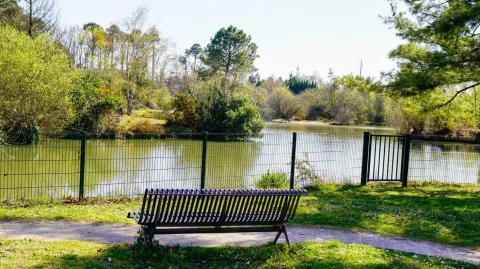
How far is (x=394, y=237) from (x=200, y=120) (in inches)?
1416

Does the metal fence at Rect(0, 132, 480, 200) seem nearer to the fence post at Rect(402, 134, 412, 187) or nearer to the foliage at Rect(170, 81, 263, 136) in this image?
the fence post at Rect(402, 134, 412, 187)

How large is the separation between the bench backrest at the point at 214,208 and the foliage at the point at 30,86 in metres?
20.5

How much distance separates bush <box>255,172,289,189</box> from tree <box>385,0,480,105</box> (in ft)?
15.1

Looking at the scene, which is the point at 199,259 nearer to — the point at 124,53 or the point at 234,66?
the point at 124,53

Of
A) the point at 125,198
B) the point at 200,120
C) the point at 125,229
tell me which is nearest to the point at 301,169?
the point at 125,198

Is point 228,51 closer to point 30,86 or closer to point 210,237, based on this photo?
point 30,86

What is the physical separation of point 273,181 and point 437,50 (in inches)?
270

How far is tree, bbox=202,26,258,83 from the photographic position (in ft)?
225

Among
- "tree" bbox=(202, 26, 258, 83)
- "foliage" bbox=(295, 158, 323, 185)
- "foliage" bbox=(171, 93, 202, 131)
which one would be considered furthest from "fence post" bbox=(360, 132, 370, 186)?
"tree" bbox=(202, 26, 258, 83)

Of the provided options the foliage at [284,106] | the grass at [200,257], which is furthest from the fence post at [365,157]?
the foliage at [284,106]

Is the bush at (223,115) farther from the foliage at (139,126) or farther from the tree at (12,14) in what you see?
the tree at (12,14)

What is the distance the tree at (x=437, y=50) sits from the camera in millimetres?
13242

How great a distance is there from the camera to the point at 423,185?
16.8 m

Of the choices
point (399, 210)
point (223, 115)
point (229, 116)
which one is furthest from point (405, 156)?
point (223, 115)
